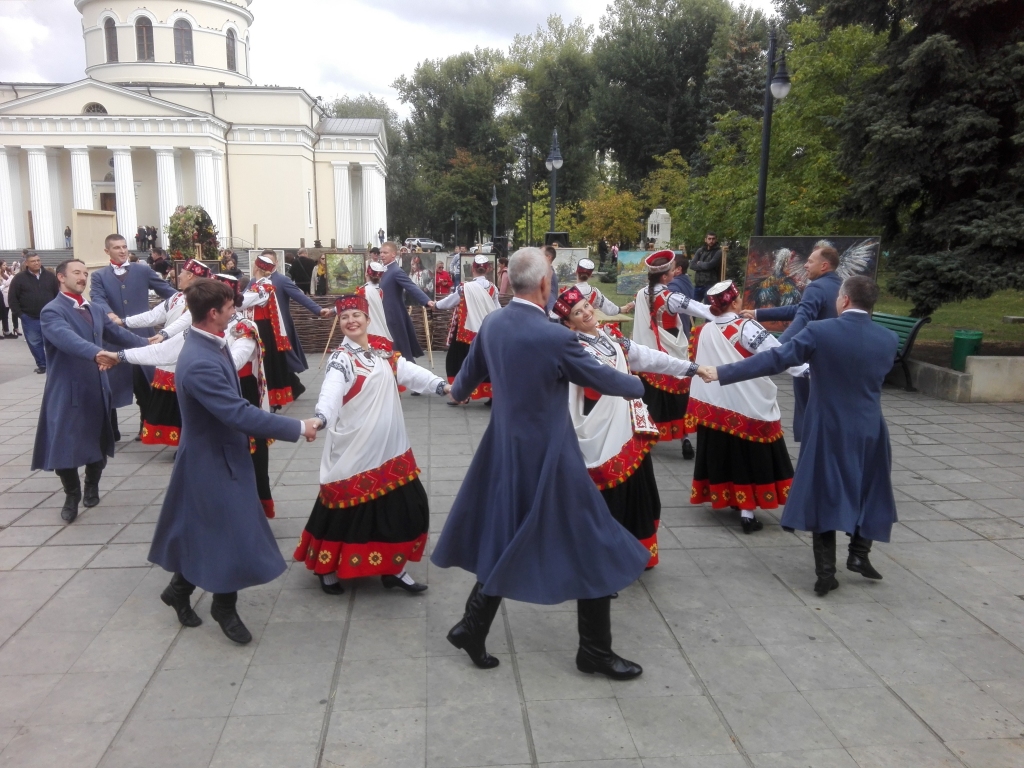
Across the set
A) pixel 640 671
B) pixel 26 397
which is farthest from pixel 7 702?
pixel 26 397

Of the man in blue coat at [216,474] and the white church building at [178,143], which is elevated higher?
the white church building at [178,143]

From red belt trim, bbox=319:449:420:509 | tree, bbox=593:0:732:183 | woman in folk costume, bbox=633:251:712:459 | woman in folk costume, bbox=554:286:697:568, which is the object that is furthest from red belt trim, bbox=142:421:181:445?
tree, bbox=593:0:732:183

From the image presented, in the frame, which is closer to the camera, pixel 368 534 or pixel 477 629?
pixel 477 629

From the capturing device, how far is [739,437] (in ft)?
19.7

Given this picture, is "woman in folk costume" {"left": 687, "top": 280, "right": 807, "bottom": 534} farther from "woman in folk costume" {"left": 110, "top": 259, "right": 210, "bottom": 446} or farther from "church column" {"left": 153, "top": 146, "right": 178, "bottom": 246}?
"church column" {"left": 153, "top": 146, "right": 178, "bottom": 246}

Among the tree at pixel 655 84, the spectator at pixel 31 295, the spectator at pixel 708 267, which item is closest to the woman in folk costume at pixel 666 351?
the spectator at pixel 708 267

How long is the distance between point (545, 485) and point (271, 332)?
6732 mm

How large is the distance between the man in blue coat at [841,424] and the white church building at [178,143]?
4175 centimetres

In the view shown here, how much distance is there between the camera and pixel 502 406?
3.84 metres

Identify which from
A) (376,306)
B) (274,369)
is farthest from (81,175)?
(376,306)

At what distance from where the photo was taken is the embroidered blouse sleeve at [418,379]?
15.4 ft

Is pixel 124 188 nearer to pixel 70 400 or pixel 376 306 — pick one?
pixel 376 306

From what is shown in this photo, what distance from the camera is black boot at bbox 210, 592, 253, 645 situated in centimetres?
423

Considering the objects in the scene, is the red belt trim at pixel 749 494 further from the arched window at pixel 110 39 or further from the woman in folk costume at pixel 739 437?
the arched window at pixel 110 39
